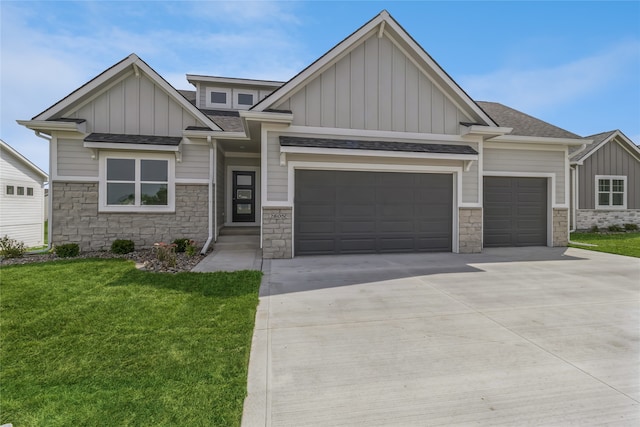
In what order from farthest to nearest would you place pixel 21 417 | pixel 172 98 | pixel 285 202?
1. pixel 172 98
2. pixel 285 202
3. pixel 21 417

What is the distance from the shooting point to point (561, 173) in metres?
10.9

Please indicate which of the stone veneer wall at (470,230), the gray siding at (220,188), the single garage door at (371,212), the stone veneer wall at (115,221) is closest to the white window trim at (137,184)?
the stone veneer wall at (115,221)

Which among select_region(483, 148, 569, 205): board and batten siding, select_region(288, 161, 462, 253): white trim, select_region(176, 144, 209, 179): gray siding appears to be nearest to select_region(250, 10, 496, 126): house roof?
select_region(483, 148, 569, 205): board and batten siding

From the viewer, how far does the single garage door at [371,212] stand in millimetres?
9047

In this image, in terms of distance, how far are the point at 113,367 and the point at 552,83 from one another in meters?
18.8

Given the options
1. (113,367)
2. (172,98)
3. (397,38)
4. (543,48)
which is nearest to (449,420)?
(113,367)

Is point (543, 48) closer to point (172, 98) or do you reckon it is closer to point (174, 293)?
point (172, 98)

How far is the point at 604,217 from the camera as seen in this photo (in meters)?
16.9

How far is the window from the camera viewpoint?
665 inches

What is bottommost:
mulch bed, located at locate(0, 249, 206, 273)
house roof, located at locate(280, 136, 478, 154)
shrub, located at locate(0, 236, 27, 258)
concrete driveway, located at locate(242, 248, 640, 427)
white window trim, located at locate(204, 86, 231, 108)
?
concrete driveway, located at locate(242, 248, 640, 427)

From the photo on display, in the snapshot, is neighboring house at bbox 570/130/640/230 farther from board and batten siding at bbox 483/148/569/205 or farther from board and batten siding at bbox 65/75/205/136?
board and batten siding at bbox 65/75/205/136

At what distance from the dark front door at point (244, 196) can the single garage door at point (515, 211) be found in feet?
29.2

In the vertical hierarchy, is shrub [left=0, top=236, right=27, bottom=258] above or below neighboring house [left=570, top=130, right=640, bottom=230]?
below

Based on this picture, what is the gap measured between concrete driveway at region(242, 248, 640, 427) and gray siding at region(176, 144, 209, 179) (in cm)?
532
